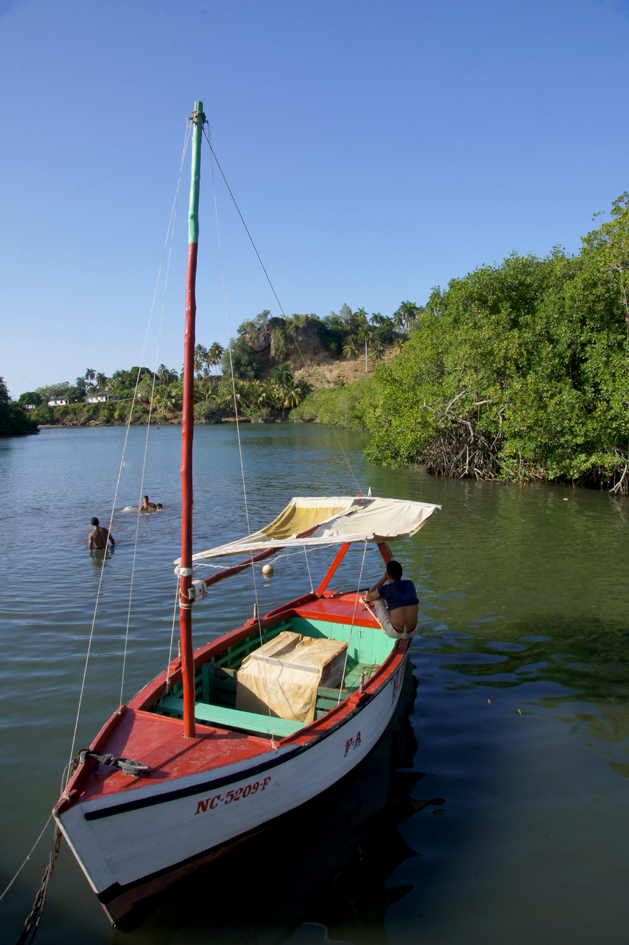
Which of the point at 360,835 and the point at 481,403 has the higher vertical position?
the point at 481,403

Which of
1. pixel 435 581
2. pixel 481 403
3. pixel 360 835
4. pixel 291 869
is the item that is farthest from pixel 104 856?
pixel 481 403

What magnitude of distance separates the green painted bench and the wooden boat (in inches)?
0.6

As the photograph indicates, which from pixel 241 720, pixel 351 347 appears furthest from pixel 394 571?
pixel 351 347

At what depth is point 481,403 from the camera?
25141mm

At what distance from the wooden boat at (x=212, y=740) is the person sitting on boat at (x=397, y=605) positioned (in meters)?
0.19

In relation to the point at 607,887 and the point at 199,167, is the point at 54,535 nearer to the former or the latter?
the point at 199,167

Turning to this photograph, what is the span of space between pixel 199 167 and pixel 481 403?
72.4ft

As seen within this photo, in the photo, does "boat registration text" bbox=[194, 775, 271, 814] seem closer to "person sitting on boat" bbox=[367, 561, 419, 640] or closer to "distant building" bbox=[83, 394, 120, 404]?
"person sitting on boat" bbox=[367, 561, 419, 640]

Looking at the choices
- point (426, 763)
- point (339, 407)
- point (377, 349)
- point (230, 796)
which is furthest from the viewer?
point (377, 349)

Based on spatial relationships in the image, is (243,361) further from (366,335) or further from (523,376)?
(523,376)

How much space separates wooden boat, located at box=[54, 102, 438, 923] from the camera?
4.04m

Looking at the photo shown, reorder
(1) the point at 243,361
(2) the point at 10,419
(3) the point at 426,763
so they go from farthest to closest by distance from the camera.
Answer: (1) the point at 243,361 → (2) the point at 10,419 → (3) the point at 426,763

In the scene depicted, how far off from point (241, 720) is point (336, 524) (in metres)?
2.82

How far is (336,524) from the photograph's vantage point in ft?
24.8
